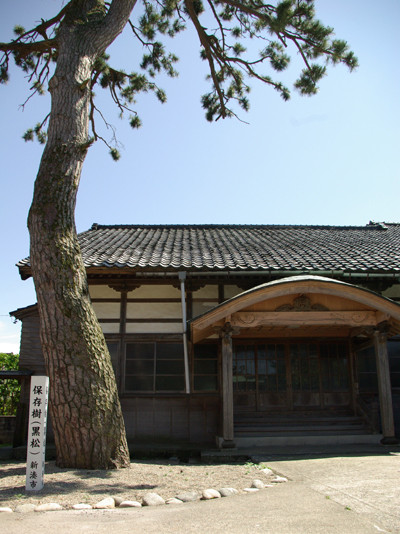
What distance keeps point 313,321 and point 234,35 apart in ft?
23.5

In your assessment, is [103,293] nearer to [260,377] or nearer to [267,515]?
[260,377]

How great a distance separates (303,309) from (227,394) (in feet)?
7.36

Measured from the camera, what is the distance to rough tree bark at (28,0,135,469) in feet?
19.5

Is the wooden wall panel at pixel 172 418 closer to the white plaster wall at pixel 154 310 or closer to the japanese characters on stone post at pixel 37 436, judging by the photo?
the white plaster wall at pixel 154 310

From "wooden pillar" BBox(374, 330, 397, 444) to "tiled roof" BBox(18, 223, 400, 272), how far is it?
1.67m

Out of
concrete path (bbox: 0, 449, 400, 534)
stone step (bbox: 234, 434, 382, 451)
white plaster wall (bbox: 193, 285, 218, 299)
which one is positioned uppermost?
white plaster wall (bbox: 193, 285, 218, 299)

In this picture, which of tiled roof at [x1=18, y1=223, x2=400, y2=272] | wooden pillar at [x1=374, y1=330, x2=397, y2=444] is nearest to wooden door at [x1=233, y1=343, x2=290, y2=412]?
tiled roof at [x1=18, y1=223, x2=400, y2=272]

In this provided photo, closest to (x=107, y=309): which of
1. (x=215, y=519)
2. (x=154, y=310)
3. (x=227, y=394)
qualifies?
(x=154, y=310)

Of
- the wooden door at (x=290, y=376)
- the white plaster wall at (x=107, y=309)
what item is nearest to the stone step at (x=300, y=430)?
the wooden door at (x=290, y=376)

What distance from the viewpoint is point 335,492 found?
15.4ft

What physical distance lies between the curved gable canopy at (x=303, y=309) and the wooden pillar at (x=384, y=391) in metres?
0.27

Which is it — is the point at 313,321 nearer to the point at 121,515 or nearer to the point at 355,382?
the point at 355,382

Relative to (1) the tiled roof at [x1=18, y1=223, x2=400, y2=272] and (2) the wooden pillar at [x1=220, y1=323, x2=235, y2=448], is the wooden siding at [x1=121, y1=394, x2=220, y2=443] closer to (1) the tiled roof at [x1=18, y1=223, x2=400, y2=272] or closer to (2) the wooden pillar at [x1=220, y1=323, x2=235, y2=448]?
(2) the wooden pillar at [x1=220, y1=323, x2=235, y2=448]

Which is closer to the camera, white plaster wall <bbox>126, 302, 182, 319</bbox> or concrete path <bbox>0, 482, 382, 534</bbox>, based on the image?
concrete path <bbox>0, 482, 382, 534</bbox>
